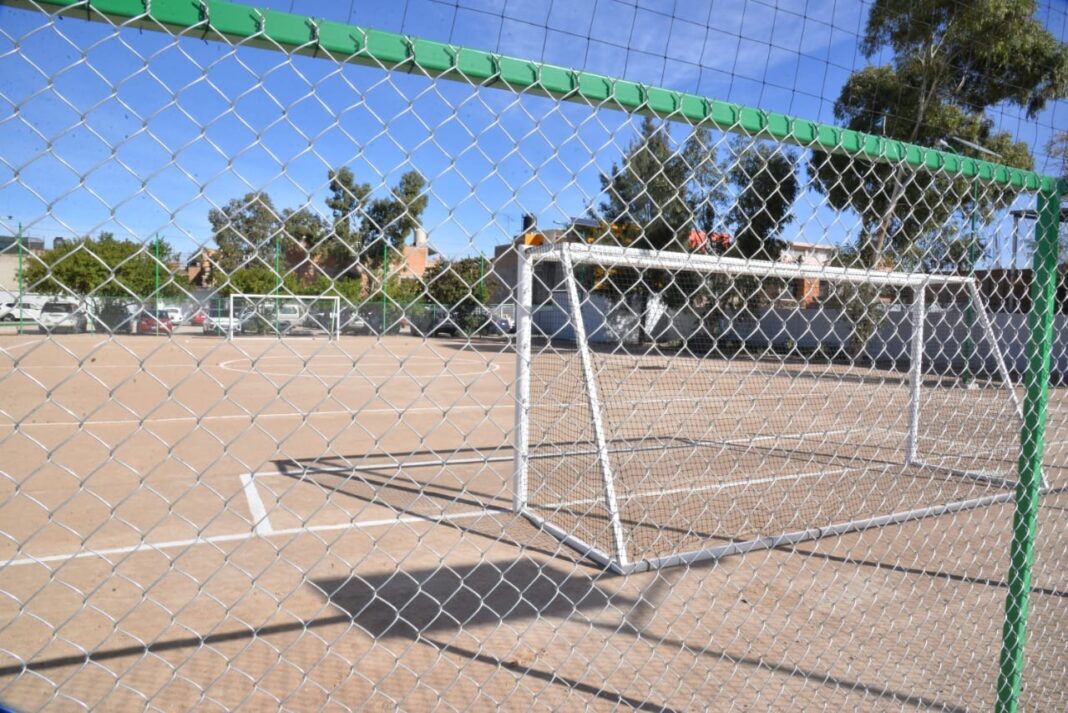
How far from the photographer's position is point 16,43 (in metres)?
1.27

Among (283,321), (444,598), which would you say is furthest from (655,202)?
(283,321)

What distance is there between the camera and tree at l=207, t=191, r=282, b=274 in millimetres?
1551

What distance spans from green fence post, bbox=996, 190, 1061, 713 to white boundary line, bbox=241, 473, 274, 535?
4174 mm

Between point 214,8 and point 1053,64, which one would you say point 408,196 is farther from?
point 1053,64

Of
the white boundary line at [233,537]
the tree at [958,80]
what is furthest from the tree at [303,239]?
the tree at [958,80]

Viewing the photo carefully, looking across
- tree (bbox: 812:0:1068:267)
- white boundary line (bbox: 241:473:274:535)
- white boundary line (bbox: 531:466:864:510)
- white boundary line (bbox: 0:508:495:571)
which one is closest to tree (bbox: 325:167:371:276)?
white boundary line (bbox: 0:508:495:571)

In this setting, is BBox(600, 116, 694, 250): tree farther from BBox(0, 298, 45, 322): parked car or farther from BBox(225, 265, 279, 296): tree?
BBox(0, 298, 45, 322): parked car

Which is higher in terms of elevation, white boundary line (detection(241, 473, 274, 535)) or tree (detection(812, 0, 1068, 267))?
tree (detection(812, 0, 1068, 267))

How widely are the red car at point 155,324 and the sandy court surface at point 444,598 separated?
11 cm

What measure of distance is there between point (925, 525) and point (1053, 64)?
1700cm

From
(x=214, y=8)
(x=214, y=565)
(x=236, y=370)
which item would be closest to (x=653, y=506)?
(x=214, y=565)

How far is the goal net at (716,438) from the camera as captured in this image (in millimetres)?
4141

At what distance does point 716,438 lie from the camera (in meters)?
9.23

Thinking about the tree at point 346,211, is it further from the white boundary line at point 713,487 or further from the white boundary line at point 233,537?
the white boundary line at point 713,487
